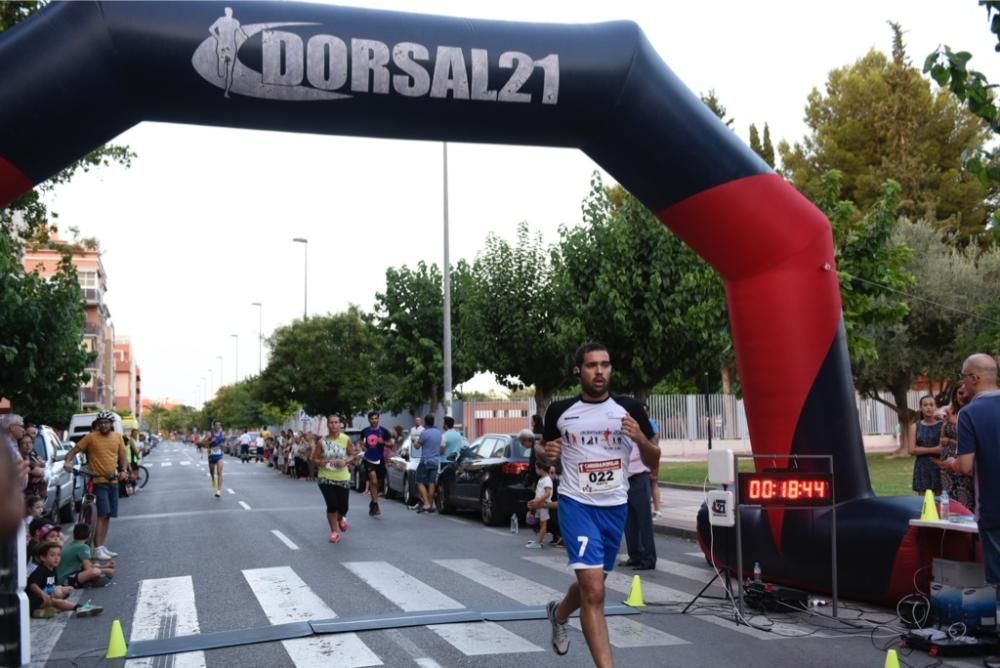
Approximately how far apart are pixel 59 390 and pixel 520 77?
23.1m

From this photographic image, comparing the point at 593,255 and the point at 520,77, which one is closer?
the point at 520,77

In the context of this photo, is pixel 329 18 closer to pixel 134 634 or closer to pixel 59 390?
pixel 134 634

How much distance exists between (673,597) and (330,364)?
37.2 meters

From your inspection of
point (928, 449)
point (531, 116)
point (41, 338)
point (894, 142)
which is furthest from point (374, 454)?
point (894, 142)

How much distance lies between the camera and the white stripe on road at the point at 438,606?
7117mm

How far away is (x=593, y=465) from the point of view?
20.0ft

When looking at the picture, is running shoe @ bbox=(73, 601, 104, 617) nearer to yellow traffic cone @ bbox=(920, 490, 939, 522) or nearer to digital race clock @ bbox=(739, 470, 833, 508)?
digital race clock @ bbox=(739, 470, 833, 508)

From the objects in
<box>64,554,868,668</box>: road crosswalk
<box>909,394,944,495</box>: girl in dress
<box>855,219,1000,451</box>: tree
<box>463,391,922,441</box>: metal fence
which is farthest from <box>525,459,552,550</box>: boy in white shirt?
<box>463,391,922,441</box>: metal fence

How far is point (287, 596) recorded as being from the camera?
31.0 ft

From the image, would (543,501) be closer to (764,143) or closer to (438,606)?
(438,606)

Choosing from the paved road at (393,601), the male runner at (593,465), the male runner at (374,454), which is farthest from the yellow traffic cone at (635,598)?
the male runner at (374,454)

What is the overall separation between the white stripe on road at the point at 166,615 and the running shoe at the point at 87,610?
1.16ft

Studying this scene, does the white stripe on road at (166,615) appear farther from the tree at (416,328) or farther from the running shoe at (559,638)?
the tree at (416,328)

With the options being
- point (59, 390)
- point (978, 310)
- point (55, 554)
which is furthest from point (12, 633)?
point (978, 310)
